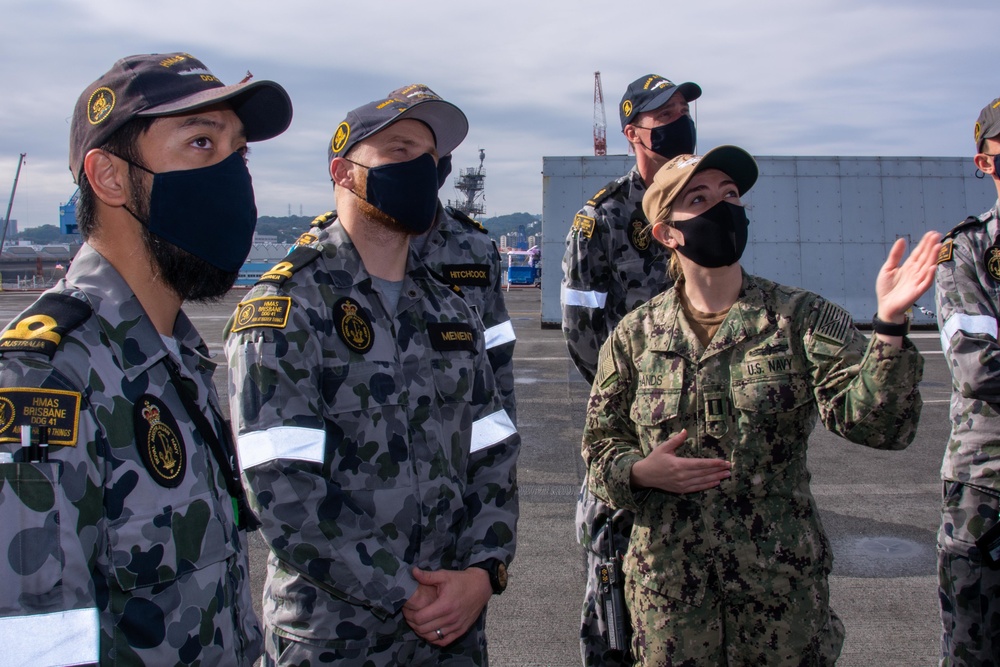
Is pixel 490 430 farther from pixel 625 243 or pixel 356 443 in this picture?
pixel 625 243

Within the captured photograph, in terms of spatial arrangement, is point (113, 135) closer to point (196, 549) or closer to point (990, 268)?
point (196, 549)

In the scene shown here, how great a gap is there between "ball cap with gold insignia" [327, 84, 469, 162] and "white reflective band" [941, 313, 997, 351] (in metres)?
2.07

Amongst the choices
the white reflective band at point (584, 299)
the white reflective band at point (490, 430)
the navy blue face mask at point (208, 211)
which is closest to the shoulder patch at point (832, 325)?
the white reflective band at point (490, 430)

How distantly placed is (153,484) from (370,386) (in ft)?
Answer: 2.61

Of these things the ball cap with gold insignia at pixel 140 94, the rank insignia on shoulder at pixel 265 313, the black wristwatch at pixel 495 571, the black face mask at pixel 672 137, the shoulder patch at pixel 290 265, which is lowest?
the black wristwatch at pixel 495 571

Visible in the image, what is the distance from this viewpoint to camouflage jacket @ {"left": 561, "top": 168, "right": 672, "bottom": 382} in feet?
12.0

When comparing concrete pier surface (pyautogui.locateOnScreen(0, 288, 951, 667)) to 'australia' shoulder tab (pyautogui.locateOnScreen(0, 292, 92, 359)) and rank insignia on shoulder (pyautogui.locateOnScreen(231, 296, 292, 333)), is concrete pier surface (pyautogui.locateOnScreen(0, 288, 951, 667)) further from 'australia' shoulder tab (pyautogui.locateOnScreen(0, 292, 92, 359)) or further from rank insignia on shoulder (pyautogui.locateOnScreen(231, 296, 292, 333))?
'australia' shoulder tab (pyautogui.locateOnScreen(0, 292, 92, 359))

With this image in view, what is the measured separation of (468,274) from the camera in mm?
3793

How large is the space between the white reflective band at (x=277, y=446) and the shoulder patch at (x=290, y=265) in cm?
44

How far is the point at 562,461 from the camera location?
23.3 feet

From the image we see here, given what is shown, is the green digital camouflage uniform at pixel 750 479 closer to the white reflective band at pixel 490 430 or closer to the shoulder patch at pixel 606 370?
the shoulder patch at pixel 606 370

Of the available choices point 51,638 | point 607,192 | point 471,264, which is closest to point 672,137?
point 607,192

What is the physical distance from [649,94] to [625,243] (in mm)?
711

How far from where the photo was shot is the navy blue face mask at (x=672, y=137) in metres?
3.64
